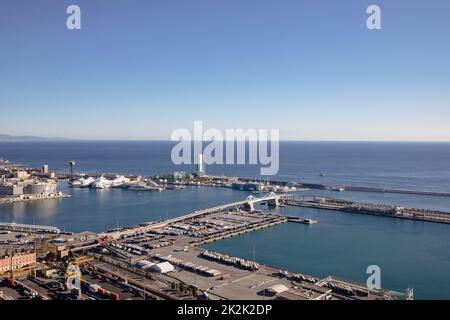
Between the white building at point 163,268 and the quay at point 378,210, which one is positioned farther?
the quay at point 378,210

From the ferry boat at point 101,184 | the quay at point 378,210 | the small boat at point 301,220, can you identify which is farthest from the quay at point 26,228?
the quay at point 378,210

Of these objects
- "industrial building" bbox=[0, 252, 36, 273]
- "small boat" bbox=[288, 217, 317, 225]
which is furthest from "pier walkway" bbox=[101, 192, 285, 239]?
"industrial building" bbox=[0, 252, 36, 273]

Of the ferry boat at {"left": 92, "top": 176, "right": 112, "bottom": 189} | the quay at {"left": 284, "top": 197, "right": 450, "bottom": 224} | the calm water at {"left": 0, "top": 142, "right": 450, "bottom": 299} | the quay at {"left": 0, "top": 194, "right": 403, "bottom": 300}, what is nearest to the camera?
the quay at {"left": 0, "top": 194, "right": 403, "bottom": 300}

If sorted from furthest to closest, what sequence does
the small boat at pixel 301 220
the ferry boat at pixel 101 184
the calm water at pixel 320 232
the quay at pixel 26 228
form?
the ferry boat at pixel 101 184 → the small boat at pixel 301 220 → the quay at pixel 26 228 → the calm water at pixel 320 232

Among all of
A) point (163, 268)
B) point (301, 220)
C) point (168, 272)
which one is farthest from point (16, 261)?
point (301, 220)

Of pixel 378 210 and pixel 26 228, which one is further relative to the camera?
pixel 378 210

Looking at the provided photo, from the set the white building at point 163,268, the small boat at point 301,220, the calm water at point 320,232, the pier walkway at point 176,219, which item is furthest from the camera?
the small boat at point 301,220

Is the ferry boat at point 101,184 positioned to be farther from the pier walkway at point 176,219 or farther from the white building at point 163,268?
the white building at point 163,268

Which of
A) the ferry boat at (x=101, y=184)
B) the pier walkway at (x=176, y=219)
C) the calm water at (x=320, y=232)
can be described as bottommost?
the calm water at (x=320, y=232)

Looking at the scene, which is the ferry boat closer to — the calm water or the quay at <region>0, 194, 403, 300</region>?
the calm water

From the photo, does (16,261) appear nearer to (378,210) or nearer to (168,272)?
(168,272)

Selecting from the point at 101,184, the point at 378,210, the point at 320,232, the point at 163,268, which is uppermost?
the point at 101,184

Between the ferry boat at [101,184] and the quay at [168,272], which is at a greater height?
the ferry boat at [101,184]

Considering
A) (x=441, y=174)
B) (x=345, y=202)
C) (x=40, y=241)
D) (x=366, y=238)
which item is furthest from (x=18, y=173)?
(x=441, y=174)
